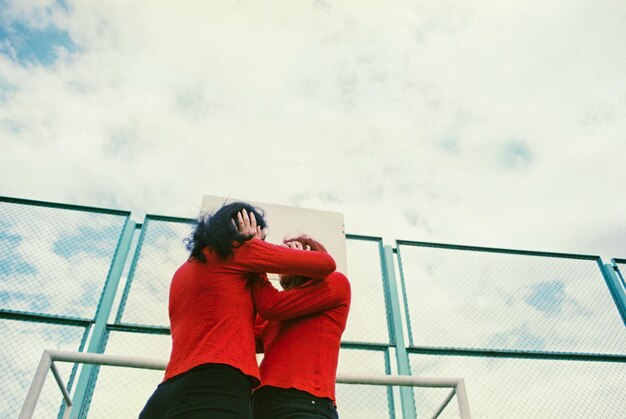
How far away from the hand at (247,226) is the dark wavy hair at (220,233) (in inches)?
0.4

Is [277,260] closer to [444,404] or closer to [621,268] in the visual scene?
[444,404]

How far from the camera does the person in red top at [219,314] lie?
1227 mm

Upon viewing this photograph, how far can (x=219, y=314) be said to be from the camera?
138 cm

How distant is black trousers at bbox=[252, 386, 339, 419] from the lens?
1.34 m

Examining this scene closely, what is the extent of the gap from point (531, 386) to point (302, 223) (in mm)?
2270

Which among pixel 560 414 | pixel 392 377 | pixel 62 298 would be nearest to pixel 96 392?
pixel 62 298

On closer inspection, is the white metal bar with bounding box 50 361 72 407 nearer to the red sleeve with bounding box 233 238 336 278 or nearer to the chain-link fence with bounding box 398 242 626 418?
the red sleeve with bounding box 233 238 336 278

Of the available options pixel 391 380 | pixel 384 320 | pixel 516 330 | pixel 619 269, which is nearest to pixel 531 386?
pixel 516 330

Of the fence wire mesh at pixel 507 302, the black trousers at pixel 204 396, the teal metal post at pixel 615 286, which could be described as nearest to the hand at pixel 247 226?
the black trousers at pixel 204 396

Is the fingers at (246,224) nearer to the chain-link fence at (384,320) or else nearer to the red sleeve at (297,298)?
the red sleeve at (297,298)

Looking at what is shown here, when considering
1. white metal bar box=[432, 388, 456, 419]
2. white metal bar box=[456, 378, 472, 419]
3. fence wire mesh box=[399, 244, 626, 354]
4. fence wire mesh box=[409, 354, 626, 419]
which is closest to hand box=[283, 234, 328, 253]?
white metal bar box=[456, 378, 472, 419]

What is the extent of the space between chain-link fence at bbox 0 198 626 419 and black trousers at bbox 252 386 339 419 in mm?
2046

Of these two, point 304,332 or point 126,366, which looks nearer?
point 304,332

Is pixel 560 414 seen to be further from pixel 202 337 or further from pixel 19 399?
pixel 19 399
